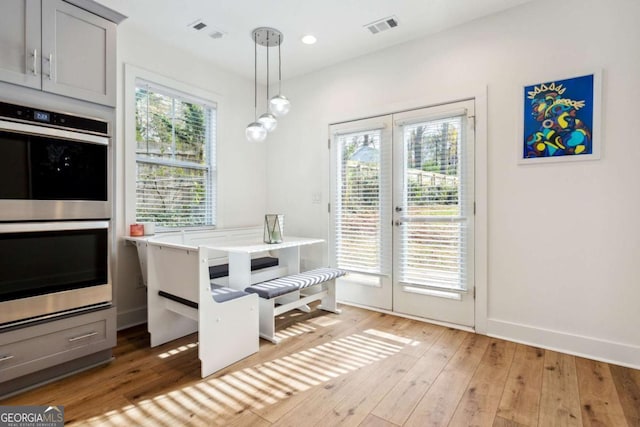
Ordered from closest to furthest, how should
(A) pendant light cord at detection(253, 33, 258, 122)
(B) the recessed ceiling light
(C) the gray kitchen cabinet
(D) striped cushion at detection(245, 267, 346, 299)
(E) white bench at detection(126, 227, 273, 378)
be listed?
(C) the gray kitchen cabinet
(E) white bench at detection(126, 227, 273, 378)
(D) striped cushion at detection(245, 267, 346, 299)
(B) the recessed ceiling light
(A) pendant light cord at detection(253, 33, 258, 122)

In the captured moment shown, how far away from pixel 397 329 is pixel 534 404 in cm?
121

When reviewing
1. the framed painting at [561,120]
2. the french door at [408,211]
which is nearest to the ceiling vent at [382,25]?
the french door at [408,211]

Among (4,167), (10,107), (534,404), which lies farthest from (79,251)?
(534,404)

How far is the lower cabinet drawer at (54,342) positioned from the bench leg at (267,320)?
1.06 meters

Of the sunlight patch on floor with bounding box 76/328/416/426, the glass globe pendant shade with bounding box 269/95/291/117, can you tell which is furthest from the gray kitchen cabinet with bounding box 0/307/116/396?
the glass globe pendant shade with bounding box 269/95/291/117

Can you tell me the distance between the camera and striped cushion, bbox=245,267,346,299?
2.50 metres

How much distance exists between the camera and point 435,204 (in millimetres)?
2979

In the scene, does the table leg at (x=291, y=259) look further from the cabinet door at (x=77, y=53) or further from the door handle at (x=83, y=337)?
the cabinet door at (x=77, y=53)

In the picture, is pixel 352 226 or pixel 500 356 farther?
pixel 352 226

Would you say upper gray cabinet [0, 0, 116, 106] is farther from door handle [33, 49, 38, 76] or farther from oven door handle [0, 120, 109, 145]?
oven door handle [0, 120, 109, 145]

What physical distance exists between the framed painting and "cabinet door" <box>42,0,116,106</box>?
3097 millimetres

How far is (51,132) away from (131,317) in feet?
5.86

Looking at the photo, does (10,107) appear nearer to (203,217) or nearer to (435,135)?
(203,217)

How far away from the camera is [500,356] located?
2361 mm
